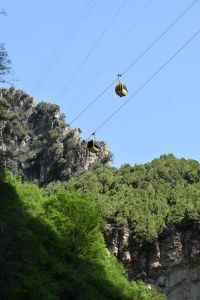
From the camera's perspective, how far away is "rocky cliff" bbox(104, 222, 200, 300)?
3504 inches

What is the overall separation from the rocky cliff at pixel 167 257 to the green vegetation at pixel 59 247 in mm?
25796

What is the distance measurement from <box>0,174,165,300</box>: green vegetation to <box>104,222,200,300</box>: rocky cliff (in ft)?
84.6

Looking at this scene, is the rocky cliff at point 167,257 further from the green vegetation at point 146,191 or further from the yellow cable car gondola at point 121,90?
the yellow cable car gondola at point 121,90

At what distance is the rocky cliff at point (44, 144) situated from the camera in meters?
119

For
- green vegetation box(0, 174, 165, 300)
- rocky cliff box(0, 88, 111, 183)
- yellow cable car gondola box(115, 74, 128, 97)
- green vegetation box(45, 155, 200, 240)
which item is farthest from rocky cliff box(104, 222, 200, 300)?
yellow cable car gondola box(115, 74, 128, 97)

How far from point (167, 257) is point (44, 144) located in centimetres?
4752

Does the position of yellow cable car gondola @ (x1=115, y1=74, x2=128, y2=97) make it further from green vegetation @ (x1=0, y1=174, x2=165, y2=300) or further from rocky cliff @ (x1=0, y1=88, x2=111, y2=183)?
rocky cliff @ (x1=0, y1=88, x2=111, y2=183)

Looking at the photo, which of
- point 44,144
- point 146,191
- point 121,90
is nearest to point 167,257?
point 146,191

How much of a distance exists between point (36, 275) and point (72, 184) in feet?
222

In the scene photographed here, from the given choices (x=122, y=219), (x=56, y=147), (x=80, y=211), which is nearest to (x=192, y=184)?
(x=122, y=219)

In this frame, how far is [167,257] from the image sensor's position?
3538 inches

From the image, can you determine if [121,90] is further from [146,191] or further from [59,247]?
[146,191]

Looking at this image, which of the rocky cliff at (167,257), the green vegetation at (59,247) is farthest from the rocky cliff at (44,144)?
the green vegetation at (59,247)

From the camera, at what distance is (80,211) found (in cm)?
5606
